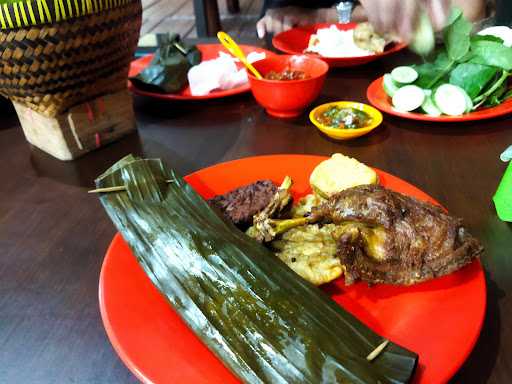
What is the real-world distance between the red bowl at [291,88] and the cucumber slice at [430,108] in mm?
509

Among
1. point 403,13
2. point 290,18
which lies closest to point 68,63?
point 403,13

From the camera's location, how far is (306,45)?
118 inches

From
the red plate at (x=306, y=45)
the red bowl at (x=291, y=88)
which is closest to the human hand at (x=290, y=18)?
the red plate at (x=306, y=45)

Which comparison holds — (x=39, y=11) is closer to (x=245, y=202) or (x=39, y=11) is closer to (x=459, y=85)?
(x=245, y=202)

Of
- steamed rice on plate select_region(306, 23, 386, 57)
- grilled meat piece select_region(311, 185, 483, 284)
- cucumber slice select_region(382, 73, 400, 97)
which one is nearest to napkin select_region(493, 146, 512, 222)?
grilled meat piece select_region(311, 185, 483, 284)

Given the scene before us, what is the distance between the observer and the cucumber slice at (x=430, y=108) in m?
1.96

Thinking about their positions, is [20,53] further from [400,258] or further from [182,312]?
[400,258]

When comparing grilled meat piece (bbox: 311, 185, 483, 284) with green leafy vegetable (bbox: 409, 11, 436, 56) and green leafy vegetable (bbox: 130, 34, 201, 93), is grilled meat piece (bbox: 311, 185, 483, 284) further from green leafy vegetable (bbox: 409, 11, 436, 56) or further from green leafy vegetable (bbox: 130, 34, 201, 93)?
green leafy vegetable (bbox: 130, 34, 201, 93)

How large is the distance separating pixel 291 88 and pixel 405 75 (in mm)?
Result: 613

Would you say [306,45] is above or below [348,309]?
above

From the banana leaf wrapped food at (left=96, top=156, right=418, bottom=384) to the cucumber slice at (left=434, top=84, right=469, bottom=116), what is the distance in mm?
1307

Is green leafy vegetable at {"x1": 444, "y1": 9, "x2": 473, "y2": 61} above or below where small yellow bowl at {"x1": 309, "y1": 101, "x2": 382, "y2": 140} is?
above

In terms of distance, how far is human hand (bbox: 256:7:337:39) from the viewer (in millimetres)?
3672

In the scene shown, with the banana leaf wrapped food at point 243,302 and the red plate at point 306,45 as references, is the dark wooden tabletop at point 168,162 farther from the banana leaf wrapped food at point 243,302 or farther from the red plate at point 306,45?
the banana leaf wrapped food at point 243,302
